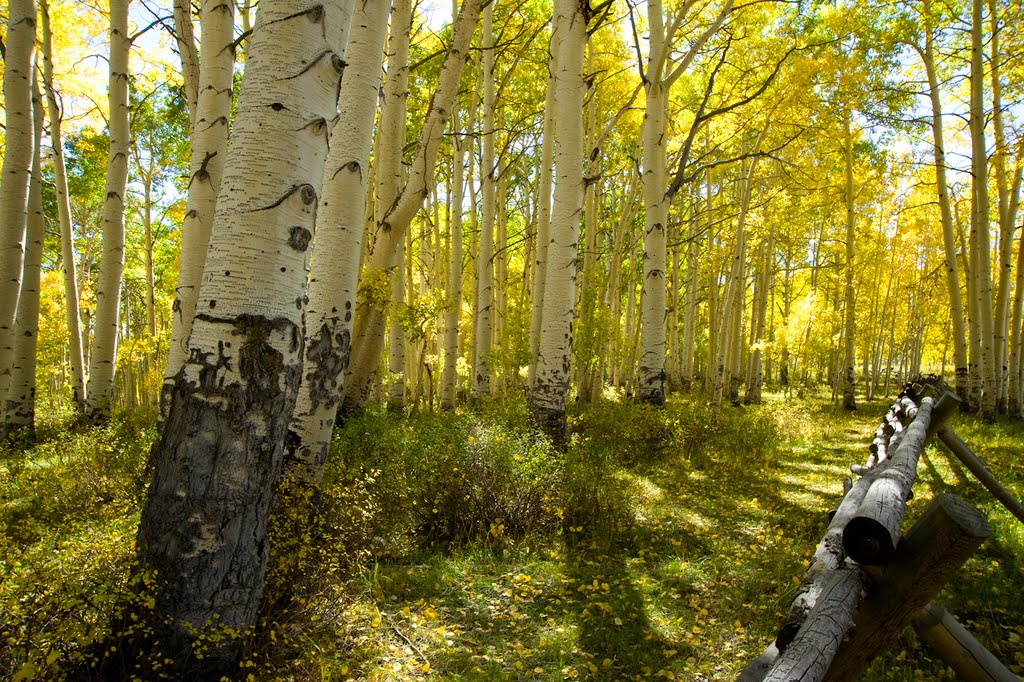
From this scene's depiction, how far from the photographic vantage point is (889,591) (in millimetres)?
1656

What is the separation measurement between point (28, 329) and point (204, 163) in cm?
422

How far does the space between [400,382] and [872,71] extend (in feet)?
41.2

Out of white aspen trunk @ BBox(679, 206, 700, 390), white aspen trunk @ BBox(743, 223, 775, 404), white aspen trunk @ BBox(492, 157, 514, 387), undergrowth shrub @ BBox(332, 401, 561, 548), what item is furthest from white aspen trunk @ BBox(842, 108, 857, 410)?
undergrowth shrub @ BBox(332, 401, 561, 548)

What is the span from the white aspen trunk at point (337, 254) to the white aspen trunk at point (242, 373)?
5.62 ft

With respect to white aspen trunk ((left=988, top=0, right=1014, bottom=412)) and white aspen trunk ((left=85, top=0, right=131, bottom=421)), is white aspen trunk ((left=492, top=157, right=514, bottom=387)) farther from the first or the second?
white aspen trunk ((left=988, top=0, right=1014, bottom=412))

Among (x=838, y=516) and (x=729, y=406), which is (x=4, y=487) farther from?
(x=729, y=406)

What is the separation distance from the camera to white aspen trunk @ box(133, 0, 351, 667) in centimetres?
210

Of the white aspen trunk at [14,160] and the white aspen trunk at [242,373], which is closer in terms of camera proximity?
the white aspen trunk at [242,373]

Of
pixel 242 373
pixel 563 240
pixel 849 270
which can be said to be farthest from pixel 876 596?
pixel 849 270

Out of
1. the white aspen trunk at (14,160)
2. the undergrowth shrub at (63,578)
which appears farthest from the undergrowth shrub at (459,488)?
the white aspen trunk at (14,160)

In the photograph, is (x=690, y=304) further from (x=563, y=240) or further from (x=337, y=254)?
(x=337, y=254)

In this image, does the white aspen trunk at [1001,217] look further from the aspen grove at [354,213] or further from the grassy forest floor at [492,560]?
the grassy forest floor at [492,560]

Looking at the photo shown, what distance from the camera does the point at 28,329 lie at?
7.04 m

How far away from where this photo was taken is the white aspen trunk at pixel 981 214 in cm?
973
